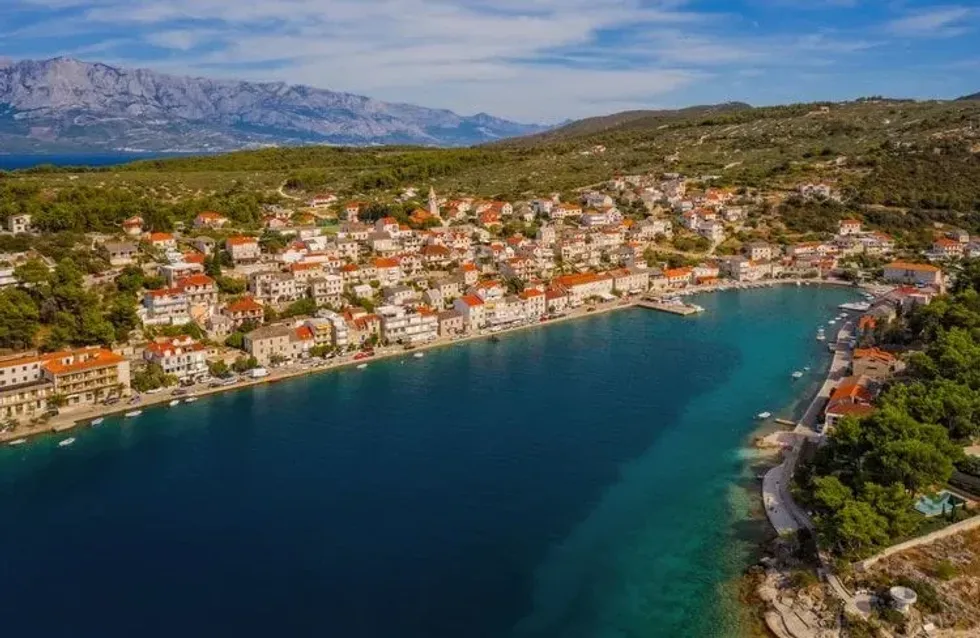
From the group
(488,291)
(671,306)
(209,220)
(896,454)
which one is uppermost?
(209,220)

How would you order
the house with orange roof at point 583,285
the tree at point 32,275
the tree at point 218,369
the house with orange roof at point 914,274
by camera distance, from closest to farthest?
1. the tree at point 218,369
2. the tree at point 32,275
3. the house with orange roof at point 583,285
4. the house with orange roof at point 914,274

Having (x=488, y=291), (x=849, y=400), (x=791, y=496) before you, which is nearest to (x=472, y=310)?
(x=488, y=291)

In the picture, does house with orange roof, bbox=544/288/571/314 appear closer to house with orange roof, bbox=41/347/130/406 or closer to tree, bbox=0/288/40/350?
house with orange roof, bbox=41/347/130/406

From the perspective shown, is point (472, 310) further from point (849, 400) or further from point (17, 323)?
point (17, 323)

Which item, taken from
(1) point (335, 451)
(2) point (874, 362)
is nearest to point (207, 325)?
(1) point (335, 451)

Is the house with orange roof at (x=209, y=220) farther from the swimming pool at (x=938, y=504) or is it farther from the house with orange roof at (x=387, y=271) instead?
the swimming pool at (x=938, y=504)

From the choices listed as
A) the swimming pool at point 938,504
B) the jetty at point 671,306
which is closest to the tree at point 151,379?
the swimming pool at point 938,504

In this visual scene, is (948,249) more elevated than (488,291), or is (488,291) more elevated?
(948,249)
